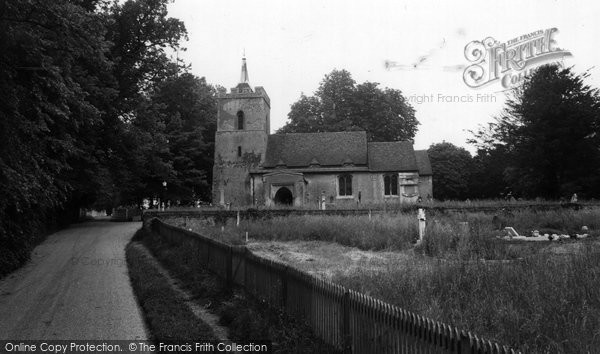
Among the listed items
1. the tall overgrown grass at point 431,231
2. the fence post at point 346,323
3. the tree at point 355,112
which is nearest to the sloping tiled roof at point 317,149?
the tree at point 355,112

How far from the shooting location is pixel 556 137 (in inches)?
1491

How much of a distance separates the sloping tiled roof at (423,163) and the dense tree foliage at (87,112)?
21.2 meters

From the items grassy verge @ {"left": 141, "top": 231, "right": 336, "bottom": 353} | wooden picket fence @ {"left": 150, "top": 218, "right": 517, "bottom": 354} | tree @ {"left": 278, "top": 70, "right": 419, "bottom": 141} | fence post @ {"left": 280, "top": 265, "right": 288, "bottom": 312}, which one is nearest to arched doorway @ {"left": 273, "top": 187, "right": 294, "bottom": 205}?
tree @ {"left": 278, "top": 70, "right": 419, "bottom": 141}

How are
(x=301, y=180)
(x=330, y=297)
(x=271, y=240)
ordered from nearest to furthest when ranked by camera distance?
(x=330, y=297) → (x=271, y=240) → (x=301, y=180)

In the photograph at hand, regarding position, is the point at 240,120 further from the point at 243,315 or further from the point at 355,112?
the point at 243,315

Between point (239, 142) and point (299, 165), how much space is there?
6286 millimetres

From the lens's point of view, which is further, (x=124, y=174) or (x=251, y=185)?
(x=251, y=185)

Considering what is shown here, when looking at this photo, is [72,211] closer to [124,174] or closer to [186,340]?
[124,174]

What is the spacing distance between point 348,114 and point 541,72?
2523 cm

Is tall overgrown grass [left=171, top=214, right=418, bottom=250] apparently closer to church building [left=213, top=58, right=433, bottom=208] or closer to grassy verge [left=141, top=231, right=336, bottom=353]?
grassy verge [left=141, top=231, right=336, bottom=353]

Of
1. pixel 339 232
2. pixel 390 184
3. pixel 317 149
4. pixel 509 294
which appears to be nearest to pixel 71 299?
pixel 509 294

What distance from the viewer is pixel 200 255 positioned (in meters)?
13.9

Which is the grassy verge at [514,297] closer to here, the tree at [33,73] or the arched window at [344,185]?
the tree at [33,73]

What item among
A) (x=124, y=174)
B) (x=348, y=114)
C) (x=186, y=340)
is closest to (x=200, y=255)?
(x=186, y=340)
